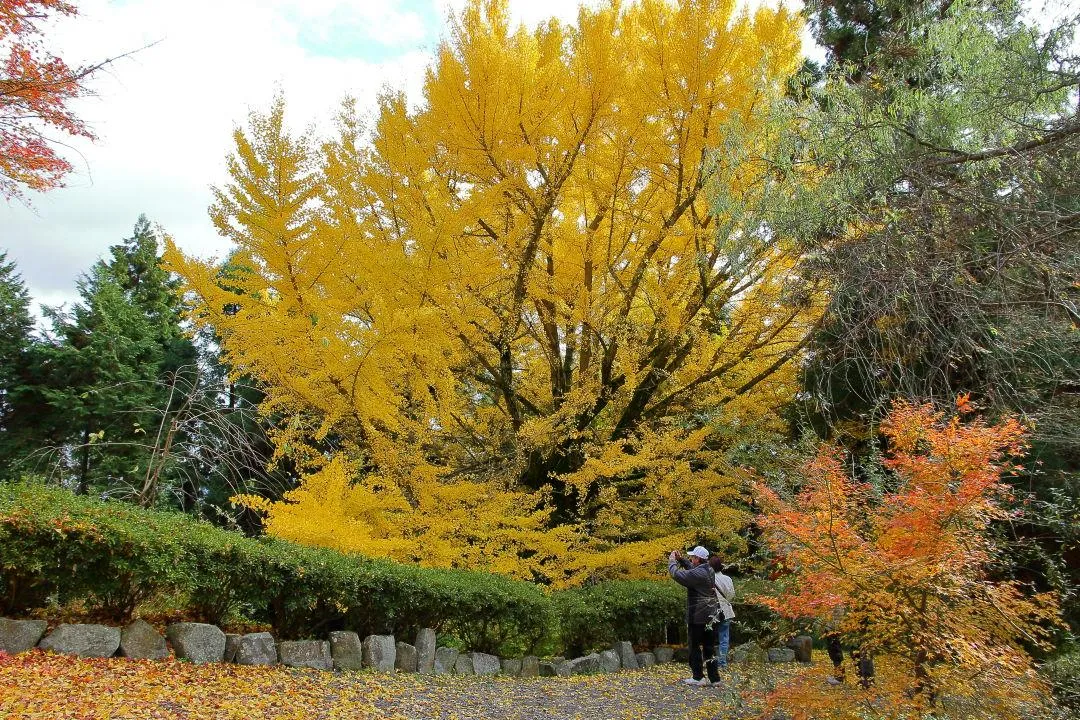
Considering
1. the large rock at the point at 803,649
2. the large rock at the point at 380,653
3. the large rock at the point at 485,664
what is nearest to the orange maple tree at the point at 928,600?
the large rock at the point at 485,664

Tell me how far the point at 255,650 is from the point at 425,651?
134cm

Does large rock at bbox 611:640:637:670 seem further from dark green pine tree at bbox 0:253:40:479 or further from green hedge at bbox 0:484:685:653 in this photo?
dark green pine tree at bbox 0:253:40:479

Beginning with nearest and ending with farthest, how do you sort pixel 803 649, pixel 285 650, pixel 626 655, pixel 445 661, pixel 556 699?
pixel 285 650, pixel 556 699, pixel 445 661, pixel 626 655, pixel 803 649

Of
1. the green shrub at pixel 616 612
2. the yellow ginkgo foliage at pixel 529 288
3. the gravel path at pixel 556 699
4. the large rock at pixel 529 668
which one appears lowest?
the gravel path at pixel 556 699

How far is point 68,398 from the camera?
63.0 feet

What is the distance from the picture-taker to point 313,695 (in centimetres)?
414

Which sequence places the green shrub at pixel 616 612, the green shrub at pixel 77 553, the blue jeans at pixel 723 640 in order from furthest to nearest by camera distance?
the green shrub at pixel 616 612 < the blue jeans at pixel 723 640 < the green shrub at pixel 77 553

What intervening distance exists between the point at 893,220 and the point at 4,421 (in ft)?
78.8

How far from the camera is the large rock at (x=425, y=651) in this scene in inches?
207

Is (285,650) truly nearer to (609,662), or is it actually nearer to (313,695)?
(313,695)

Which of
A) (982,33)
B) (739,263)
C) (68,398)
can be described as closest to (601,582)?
(739,263)

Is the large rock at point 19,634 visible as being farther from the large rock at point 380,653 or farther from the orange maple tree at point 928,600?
the orange maple tree at point 928,600

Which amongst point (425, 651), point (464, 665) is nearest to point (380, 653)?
point (425, 651)

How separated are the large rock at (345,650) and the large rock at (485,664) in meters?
1.10
